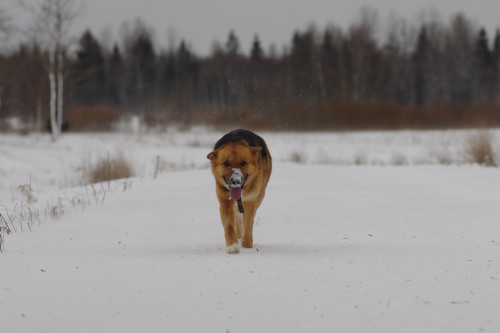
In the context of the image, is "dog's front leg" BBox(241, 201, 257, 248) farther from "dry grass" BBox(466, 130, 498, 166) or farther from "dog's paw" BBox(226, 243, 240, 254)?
"dry grass" BBox(466, 130, 498, 166)

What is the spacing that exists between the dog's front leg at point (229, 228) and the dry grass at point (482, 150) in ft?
33.5

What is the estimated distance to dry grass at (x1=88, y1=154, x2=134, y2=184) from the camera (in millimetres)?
11750

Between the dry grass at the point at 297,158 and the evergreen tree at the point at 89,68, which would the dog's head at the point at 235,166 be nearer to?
the dry grass at the point at 297,158

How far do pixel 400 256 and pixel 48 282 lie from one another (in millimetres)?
2819

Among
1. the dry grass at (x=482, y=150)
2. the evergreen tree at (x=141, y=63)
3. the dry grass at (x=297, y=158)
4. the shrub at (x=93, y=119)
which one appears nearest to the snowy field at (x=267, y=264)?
the dry grass at (x=482, y=150)

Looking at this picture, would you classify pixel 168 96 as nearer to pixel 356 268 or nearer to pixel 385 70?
pixel 385 70

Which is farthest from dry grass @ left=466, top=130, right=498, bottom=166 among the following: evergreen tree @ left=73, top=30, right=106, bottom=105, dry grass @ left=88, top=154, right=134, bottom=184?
evergreen tree @ left=73, top=30, right=106, bottom=105

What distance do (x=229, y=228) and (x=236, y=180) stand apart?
53 centimetres

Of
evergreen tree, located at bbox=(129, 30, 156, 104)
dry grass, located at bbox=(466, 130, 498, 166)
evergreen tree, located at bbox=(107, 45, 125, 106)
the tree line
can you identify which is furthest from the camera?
evergreen tree, located at bbox=(107, 45, 125, 106)

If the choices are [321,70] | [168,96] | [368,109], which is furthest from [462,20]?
[168,96]

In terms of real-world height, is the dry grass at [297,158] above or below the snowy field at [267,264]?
above

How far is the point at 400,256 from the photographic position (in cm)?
457

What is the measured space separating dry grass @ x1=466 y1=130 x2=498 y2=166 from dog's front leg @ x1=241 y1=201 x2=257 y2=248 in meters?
9.97

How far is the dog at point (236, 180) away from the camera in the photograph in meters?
4.61
